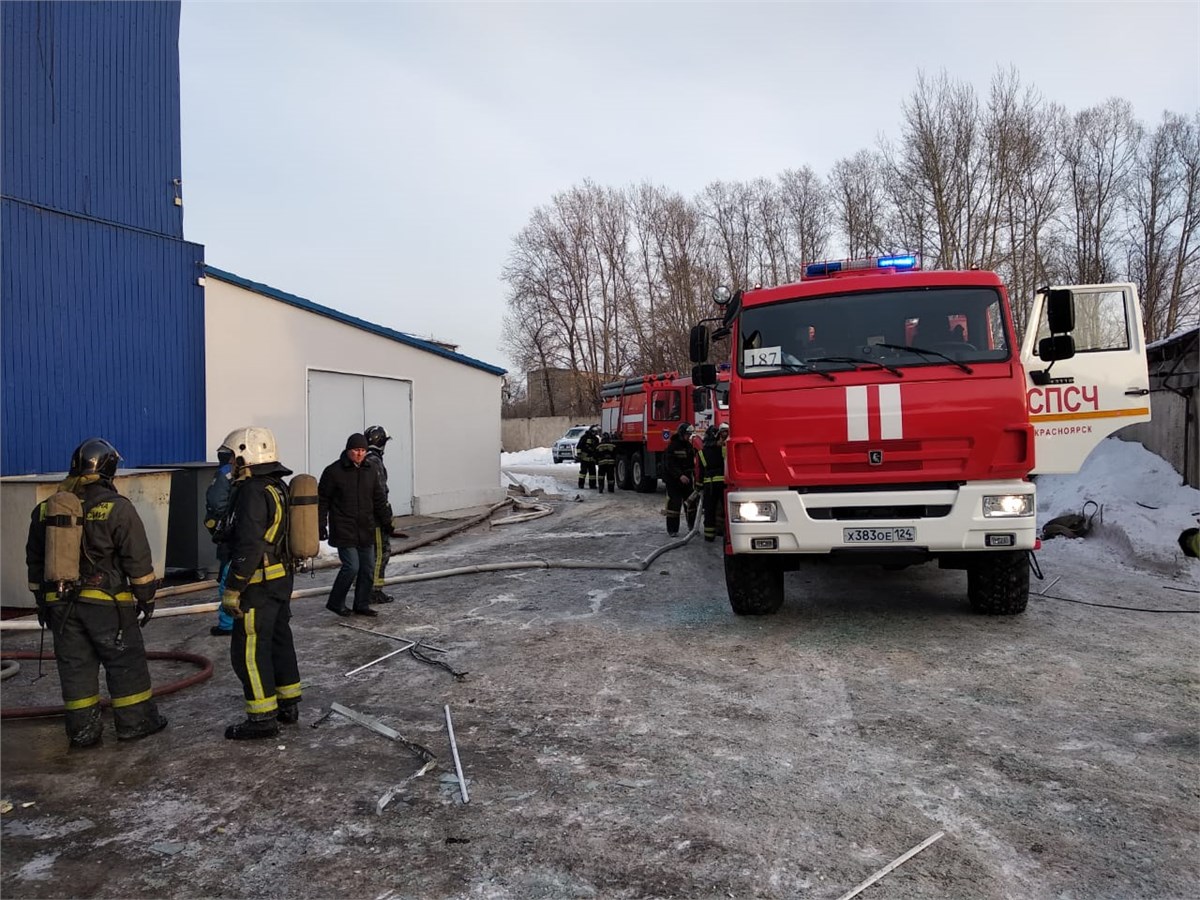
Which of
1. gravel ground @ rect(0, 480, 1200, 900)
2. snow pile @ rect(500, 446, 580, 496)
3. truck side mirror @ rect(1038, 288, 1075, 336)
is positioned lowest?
gravel ground @ rect(0, 480, 1200, 900)

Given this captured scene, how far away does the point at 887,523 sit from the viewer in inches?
219

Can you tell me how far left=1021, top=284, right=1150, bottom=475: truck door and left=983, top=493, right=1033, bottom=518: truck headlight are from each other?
7.05 ft

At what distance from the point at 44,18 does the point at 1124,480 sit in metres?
14.1

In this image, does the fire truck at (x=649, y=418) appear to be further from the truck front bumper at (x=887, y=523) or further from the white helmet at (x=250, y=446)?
the white helmet at (x=250, y=446)

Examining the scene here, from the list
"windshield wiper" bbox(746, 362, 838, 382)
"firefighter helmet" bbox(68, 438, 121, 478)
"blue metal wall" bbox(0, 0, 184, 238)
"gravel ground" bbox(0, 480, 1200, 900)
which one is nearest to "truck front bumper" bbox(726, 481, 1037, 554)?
"gravel ground" bbox(0, 480, 1200, 900)

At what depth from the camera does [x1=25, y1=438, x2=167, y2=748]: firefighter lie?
4.09m

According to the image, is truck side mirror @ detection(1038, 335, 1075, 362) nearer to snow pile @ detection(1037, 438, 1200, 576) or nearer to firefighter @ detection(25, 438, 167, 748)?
snow pile @ detection(1037, 438, 1200, 576)

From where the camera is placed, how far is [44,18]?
8586 millimetres

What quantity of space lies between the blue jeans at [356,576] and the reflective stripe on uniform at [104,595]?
272 centimetres

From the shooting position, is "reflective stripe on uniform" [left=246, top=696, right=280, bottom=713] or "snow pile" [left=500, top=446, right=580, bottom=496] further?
"snow pile" [left=500, top=446, right=580, bottom=496]

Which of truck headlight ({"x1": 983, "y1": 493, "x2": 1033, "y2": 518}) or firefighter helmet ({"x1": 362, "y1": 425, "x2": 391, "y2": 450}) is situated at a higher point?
firefighter helmet ({"x1": 362, "y1": 425, "x2": 391, "y2": 450})

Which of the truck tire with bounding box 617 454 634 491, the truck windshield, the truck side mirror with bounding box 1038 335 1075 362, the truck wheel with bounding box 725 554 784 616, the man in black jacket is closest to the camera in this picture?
the truck windshield

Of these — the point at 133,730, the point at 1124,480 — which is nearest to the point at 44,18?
the point at 133,730

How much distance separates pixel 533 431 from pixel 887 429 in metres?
43.6
